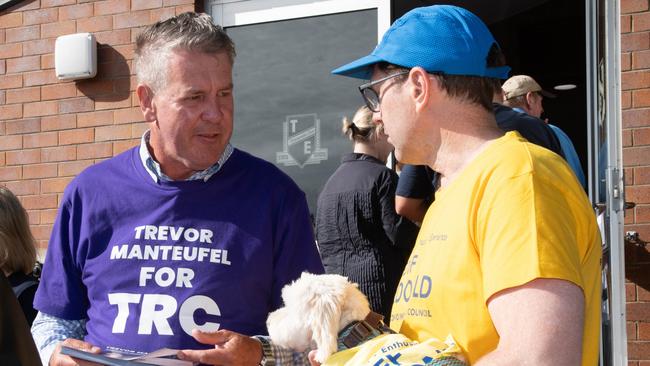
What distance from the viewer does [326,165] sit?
650cm

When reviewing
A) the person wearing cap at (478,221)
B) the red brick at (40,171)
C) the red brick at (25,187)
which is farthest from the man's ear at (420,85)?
the red brick at (25,187)

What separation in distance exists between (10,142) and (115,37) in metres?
1.26

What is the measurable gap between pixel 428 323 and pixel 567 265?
1.26ft

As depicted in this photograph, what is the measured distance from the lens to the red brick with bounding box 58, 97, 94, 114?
22.6 ft

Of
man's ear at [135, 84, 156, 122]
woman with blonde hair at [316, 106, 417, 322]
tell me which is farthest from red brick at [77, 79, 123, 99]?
man's ear at [135, 84, 156, 122]

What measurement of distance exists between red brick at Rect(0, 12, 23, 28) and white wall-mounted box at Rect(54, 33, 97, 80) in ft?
1.75

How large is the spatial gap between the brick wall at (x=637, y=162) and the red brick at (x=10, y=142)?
15.4 feet

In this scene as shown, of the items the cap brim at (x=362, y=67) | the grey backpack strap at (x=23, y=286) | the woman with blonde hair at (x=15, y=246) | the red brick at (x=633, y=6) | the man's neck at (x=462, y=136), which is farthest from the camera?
the red brick at (x=633, y=6)

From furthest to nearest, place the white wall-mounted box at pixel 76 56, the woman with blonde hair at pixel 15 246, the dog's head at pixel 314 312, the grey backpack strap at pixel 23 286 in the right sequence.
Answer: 1. the white wall-mounted box at pixel 76 56
2. the woman with blonde hair at pixel 15 246
3. the grey backpack strap at pixel 23 286
4. the dog's head at pixel 314 312

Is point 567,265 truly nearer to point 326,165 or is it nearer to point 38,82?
point 326,165

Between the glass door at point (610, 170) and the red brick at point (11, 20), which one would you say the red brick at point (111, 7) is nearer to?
the red brick at point (11, 20)

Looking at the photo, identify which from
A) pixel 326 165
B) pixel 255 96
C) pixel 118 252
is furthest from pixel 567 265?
pixel 255 96

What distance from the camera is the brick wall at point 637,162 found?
5441mm

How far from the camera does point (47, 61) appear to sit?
7.03 m
